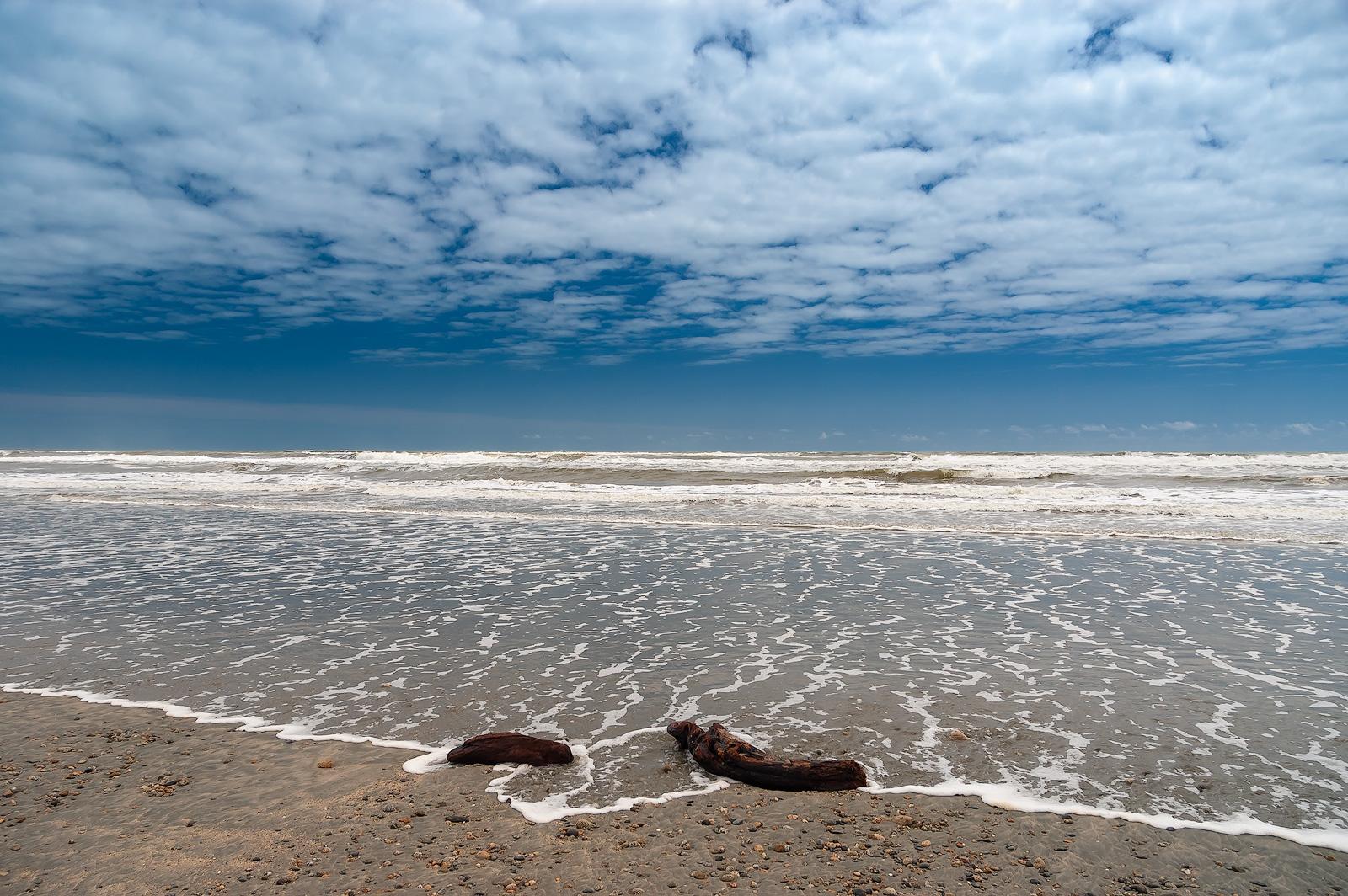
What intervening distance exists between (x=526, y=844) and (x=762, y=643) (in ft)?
14.0

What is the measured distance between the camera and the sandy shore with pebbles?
360 centimetres

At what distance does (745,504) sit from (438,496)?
458 inches

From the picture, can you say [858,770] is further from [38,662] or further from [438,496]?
[438,496]

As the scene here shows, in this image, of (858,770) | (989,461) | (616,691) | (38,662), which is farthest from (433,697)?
(989,461)

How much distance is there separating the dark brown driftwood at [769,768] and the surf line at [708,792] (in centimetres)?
8

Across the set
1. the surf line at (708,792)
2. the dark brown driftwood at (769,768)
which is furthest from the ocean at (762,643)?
the dark brown driftwood at (769,768)

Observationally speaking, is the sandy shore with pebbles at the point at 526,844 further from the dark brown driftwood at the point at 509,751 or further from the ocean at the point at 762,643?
the ocean at the point at 762,643

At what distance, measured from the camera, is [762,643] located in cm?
787

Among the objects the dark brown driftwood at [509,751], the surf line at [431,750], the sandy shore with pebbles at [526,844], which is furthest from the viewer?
the dark brown driftwood at [509,751]

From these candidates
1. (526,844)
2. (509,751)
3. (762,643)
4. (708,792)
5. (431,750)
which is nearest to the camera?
(526,844)

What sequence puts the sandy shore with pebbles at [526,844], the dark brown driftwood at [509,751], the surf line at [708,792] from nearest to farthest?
the sandy shore with pebbles at [526,844]
the surf line at [708,792]
the dark brown driftwood at [509,751]

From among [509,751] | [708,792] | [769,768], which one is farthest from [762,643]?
[509,751]

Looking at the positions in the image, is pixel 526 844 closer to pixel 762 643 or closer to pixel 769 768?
pixel 769 768

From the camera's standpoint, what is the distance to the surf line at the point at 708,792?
406 cm
